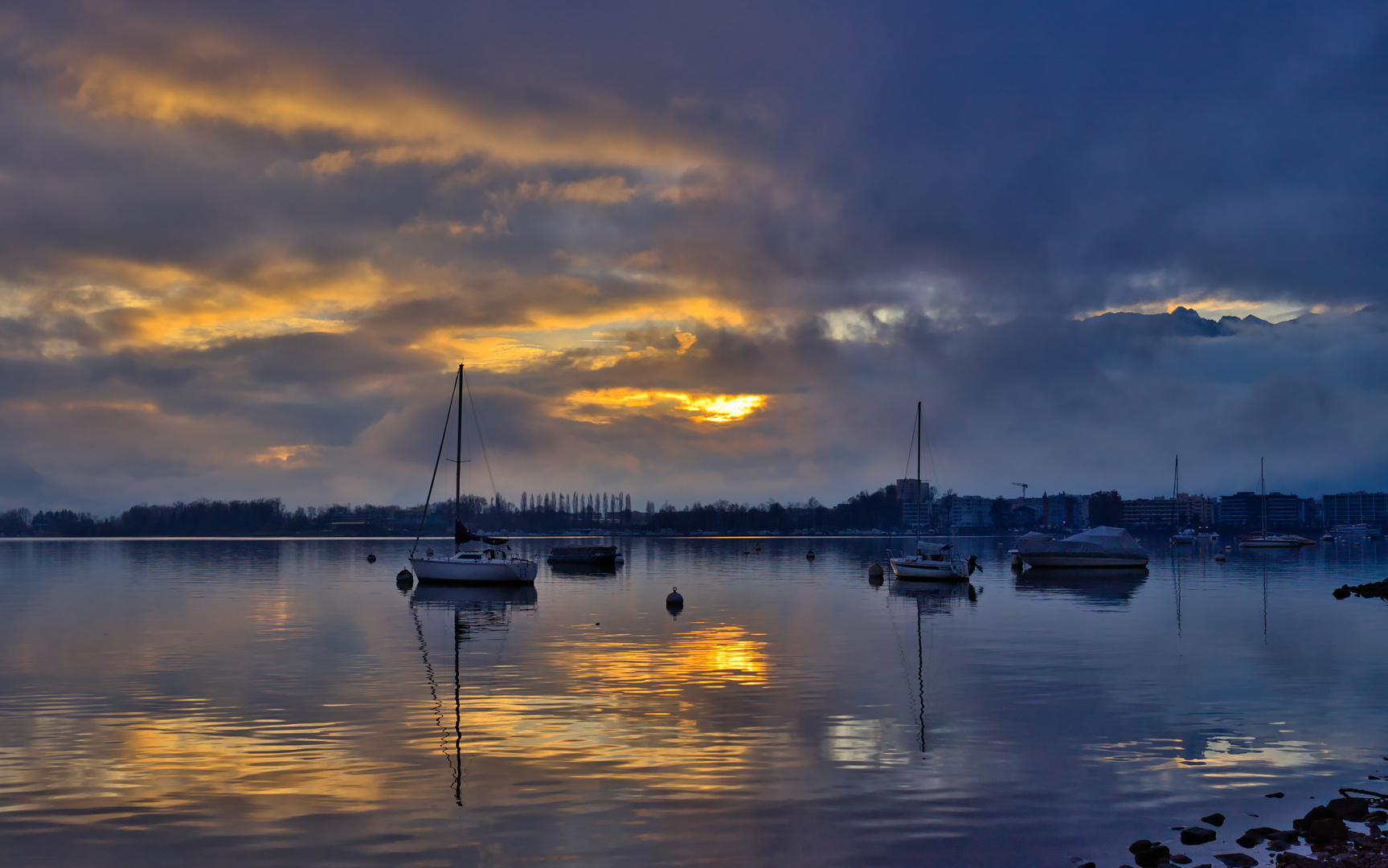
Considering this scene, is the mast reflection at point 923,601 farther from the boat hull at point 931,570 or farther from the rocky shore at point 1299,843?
the rocky shore at point 1299,843

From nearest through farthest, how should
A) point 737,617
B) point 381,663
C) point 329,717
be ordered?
point 329,717 → point 381,663 → point 737,617

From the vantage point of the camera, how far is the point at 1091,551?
11294 centimetres

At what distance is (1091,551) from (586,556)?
61.5 m

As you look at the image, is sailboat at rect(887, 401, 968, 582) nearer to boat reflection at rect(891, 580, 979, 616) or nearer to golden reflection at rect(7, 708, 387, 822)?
boat reflection at rect(891, 580, 979, 616)

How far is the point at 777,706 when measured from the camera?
1155 inches

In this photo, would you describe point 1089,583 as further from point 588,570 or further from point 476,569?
point 588,570

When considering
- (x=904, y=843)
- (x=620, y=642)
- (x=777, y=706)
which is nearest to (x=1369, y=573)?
(x=620, y=642)

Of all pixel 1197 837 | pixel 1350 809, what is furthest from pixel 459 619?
pixel 1350 809

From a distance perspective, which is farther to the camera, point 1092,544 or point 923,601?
point 1092,544

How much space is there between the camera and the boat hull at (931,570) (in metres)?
88.4

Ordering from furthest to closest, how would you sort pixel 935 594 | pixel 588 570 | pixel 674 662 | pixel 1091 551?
1. pixel 588 570
2. pixel 1091 551
3. pixel 935 594
4. pixel 674 662

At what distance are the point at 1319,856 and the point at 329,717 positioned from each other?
76.2ft

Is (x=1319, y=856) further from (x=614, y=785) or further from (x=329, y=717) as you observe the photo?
(x=329, y=717)

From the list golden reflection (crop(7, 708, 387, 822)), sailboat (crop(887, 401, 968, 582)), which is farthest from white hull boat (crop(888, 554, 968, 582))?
golden reflection (crop(7, 708, 387, 822))
